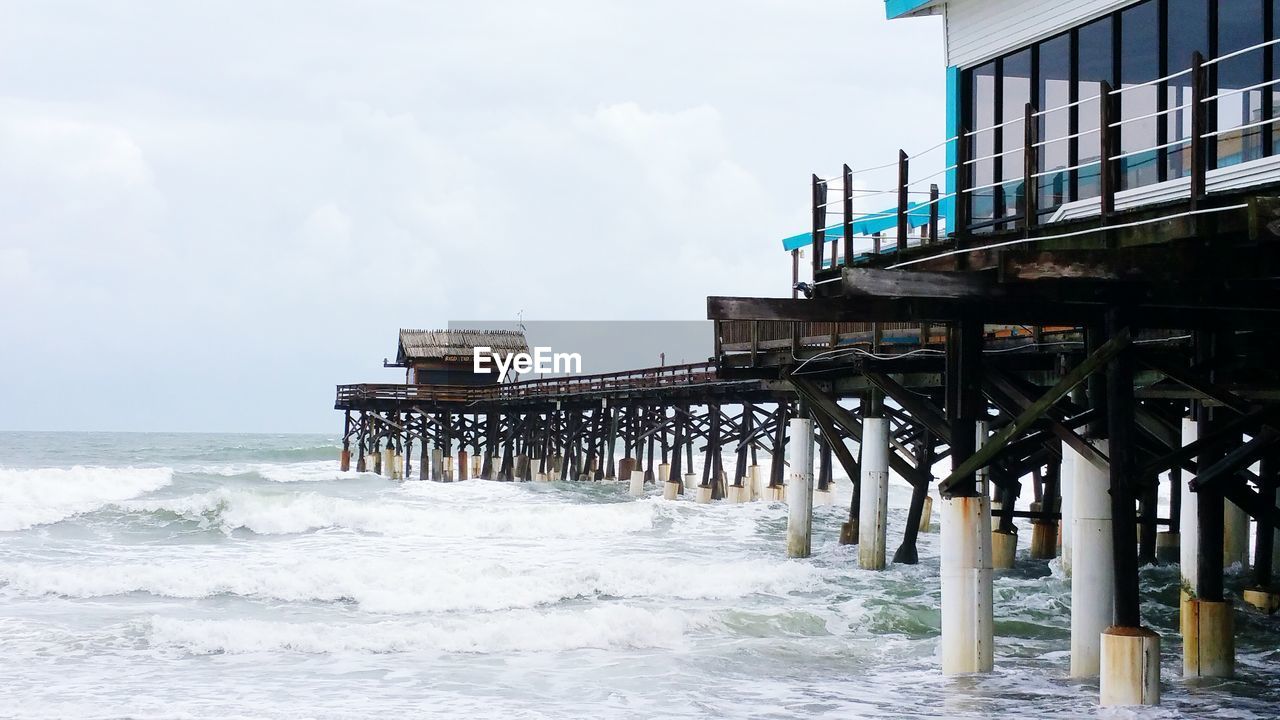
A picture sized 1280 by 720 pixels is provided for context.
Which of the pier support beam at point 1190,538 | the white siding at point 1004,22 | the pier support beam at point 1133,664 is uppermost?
the white siding at point 1004,22

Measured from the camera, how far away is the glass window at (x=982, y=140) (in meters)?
11.8

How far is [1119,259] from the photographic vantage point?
7957mm

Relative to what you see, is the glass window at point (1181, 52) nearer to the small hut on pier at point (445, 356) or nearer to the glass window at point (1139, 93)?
the glass window at point (1139, 93)

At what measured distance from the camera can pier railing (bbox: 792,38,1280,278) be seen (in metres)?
8.36

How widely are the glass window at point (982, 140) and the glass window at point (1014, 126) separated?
0.47ft

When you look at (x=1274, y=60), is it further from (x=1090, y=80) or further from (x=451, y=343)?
(x=451, y=343)

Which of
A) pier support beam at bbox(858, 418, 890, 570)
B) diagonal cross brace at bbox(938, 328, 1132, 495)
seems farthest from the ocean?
diagonal cross brace at bbox(938, 328, 1132, 495)

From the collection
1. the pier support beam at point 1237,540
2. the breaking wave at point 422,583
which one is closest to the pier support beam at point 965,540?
the breaking wave at point 422,583

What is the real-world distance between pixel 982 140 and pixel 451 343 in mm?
44038

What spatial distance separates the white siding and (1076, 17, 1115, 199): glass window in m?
0.14

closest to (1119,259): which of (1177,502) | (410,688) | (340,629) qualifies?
(410,688)

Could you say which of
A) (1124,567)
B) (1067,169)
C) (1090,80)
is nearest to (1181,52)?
(1090,80)

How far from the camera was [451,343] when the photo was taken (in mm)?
54781

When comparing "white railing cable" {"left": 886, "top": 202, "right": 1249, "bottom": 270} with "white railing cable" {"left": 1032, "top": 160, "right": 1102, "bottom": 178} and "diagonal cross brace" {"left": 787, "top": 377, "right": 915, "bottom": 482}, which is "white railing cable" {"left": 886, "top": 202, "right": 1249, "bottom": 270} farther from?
"diagonal cross brace" {"left": 787, "top": 377, "right": 915, "bottom": 482}
